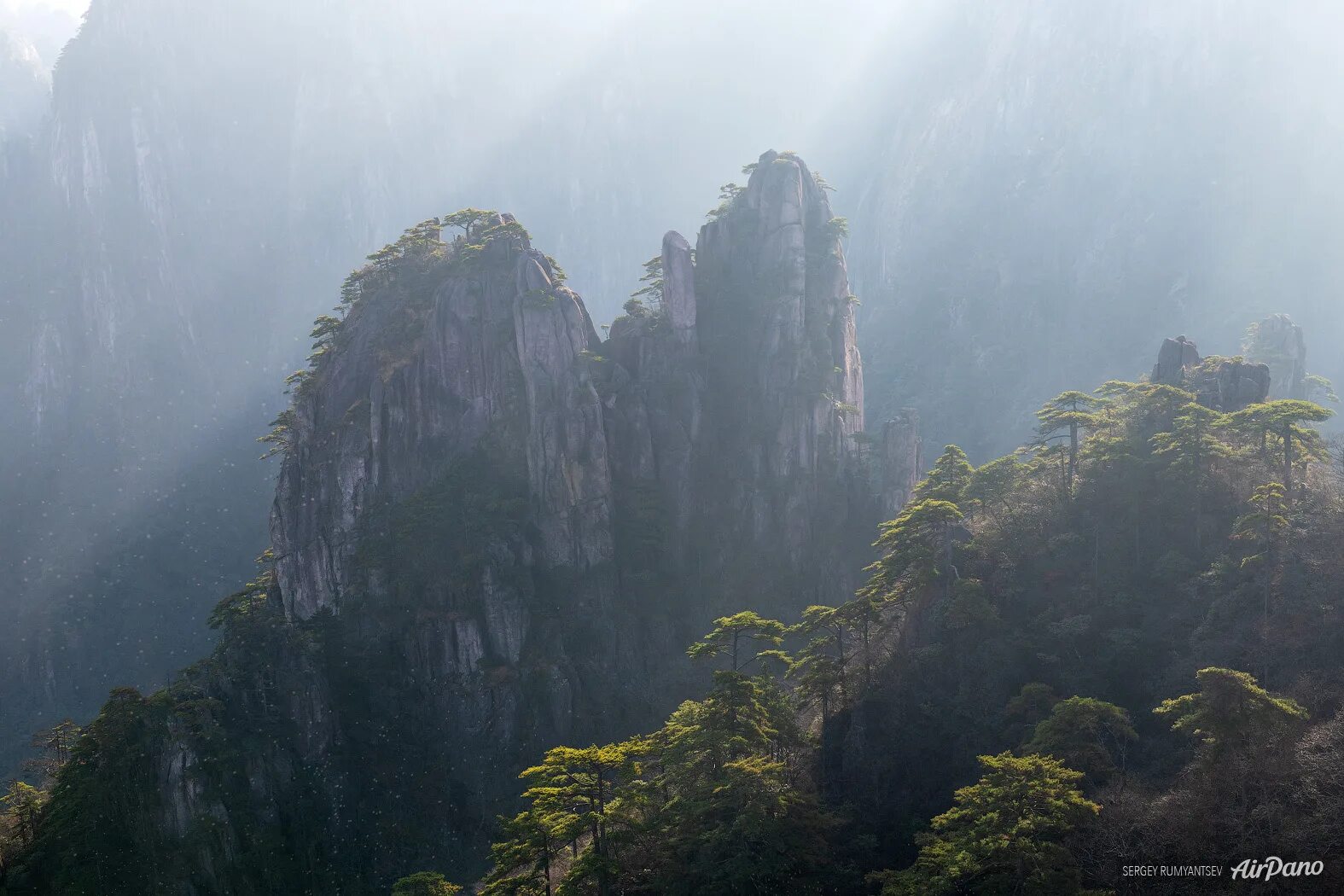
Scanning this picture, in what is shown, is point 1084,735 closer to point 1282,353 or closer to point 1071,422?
point 1071,422

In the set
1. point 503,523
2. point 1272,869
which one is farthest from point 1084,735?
point 503,523

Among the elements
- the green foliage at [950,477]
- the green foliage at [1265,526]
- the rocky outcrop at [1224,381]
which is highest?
the rocky outcrop at [1224,381]

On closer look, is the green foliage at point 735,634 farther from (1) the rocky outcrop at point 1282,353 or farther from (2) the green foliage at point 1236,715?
(1) the rocky outcrop at point 1282,353

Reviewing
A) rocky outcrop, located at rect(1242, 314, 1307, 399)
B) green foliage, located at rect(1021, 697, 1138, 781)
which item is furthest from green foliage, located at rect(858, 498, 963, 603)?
rocky outcrop, located at rect(1242, 314, 1307, 399)

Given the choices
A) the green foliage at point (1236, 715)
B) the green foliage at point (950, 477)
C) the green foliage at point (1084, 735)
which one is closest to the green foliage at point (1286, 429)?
the green foliage at point (950, 477)

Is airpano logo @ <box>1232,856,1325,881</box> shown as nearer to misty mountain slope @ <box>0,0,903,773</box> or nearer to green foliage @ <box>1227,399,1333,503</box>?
green foliage @ <box>1227,399,1333,503</box>

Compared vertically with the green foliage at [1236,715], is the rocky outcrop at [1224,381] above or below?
above
